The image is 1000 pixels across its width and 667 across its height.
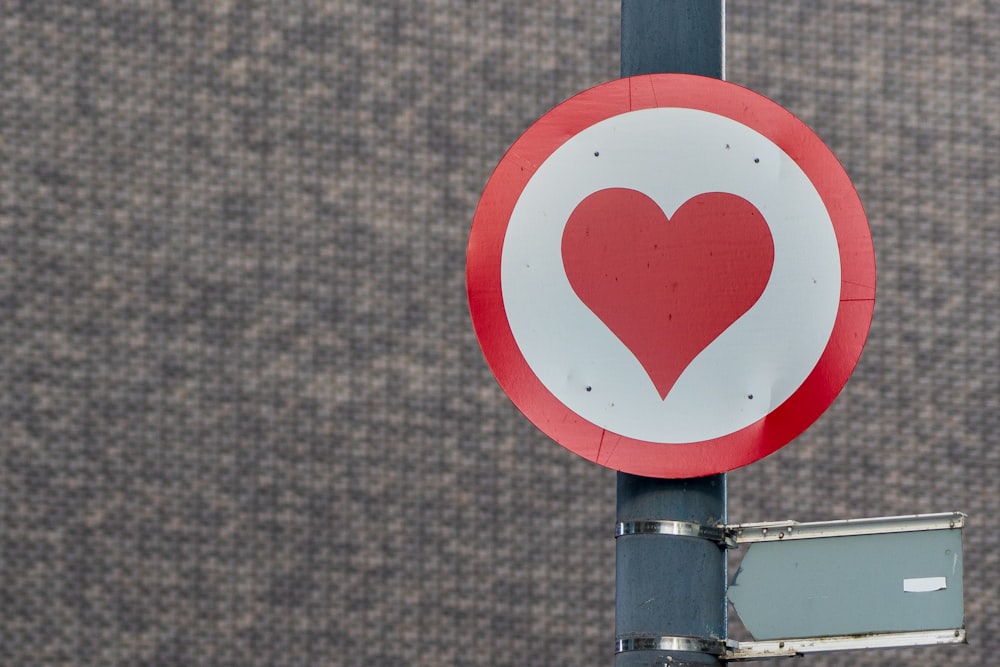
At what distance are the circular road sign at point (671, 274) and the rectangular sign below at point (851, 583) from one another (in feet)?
0.46

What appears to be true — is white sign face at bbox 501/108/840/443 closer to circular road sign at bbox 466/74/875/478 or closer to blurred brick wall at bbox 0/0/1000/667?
circular road sign at bbox 466/74/875/478

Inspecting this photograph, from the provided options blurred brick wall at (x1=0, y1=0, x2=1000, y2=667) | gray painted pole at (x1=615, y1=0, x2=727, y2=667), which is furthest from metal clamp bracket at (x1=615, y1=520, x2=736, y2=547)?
blurred brick wall at (x1=0, y1=0, x2=1000, y2=667)

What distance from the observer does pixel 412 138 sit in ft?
31.1

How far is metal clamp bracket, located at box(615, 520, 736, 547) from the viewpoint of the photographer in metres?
2.06

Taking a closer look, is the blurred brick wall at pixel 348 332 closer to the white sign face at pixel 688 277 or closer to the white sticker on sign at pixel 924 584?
the white sign face at pixel 688 277

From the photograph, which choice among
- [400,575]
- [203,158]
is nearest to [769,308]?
[400,575]

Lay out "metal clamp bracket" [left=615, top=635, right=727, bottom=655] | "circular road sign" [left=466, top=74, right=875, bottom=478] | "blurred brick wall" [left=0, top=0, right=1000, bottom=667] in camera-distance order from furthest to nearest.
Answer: "blurred brick wall" [left=0, top=0, right=1000, bottom=667] < "circular road sign" [left=466, top=74, right=875, bottom=478] < "metal clamp bracket" [left=615, top=635, right=727, bottom=655]

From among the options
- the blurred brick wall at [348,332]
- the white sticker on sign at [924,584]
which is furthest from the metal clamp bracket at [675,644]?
the blurred brick wall at [348,332]

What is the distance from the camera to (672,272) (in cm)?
218

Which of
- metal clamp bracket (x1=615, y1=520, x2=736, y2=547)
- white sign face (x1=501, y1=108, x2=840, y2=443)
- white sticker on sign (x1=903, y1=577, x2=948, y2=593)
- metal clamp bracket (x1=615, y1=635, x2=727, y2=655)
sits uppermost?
white sign face (x1=501, y1=108, x2=840, y2=443)

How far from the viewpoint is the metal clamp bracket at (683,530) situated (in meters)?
2.06

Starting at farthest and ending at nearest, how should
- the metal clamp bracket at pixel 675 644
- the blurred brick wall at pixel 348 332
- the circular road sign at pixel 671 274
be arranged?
the blurred brick wall at pixel 348 332
the circular road sign at pixel 671 274
the metal clamp bracket at pixel 675 644

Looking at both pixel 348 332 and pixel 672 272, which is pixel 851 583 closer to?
pixel 672 272

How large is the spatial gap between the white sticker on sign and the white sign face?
0.30 metres
